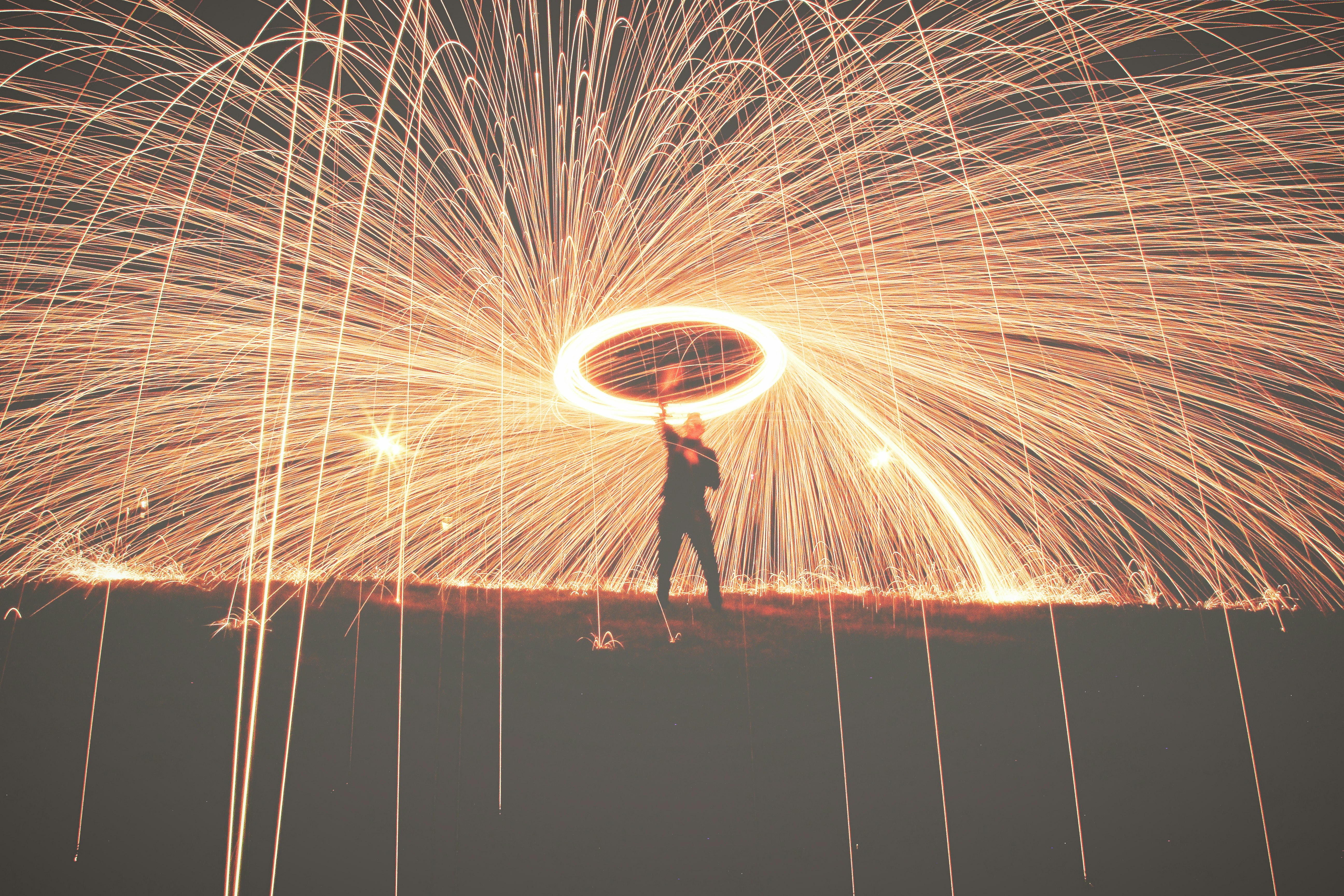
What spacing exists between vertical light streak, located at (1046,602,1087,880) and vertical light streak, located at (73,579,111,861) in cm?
401

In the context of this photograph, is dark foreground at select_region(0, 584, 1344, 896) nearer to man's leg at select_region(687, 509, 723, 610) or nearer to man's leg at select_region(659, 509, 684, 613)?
man's leg at select_region(687, 509, 723, 610)

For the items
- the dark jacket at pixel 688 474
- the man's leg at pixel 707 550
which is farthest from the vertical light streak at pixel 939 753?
the dark jacket at pixel 688 474

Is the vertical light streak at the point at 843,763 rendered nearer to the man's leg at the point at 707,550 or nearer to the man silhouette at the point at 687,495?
the man's leg at the point at 707,550

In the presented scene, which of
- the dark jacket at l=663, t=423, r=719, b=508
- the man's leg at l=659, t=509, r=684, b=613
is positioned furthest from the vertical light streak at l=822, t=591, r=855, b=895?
the dark jacket at l=663, t=423, r=719, b=508

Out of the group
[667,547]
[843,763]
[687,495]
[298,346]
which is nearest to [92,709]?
[298,346]

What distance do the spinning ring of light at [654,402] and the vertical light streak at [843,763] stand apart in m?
1.90

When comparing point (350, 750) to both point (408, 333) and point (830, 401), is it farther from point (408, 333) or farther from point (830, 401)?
point (830, 401)

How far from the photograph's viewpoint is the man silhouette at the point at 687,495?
169 inches

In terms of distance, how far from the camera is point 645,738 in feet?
8.94

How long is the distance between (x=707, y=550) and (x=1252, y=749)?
307cm

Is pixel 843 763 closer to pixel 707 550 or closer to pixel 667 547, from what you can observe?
pixel 707 550

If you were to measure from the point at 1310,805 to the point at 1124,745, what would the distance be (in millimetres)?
661

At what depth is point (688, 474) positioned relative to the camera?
4.40 m

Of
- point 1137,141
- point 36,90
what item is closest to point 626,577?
point 1137,141
